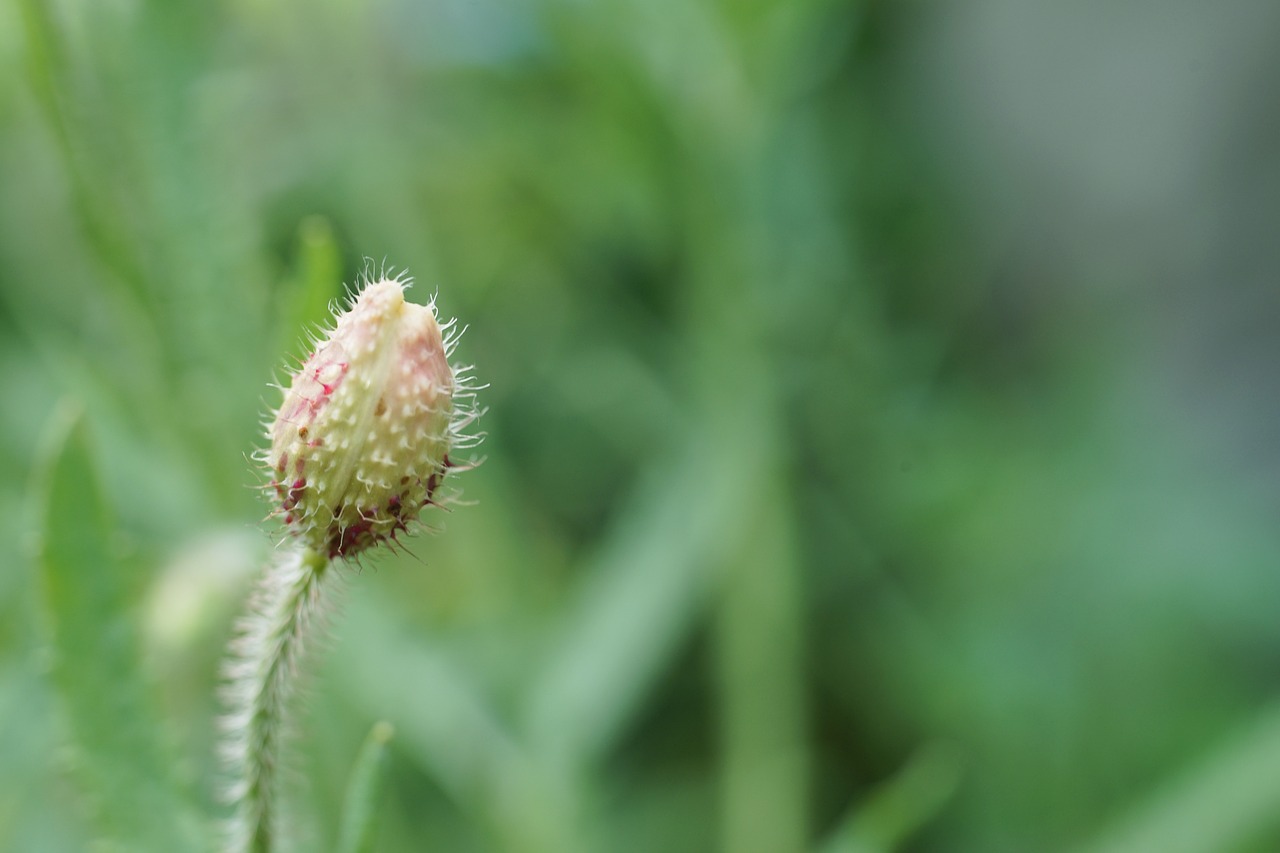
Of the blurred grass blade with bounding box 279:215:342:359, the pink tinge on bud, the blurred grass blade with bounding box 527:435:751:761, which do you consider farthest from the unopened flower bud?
the blurred grass blade with bounding box 527:435:751:761

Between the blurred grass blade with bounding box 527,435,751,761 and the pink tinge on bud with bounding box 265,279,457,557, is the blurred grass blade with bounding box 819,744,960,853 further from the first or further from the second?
the pink tinge on bud with bounding box 265,279,457,557

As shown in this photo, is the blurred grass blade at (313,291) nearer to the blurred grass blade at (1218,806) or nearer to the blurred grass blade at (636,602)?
the blurred grass blade at (636,602)

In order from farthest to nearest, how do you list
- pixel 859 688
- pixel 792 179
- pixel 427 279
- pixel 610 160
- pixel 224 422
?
pixel 792 179 < pixel 610 160 < pixel 859 688 < pixel 427 279 < pixel 224 422

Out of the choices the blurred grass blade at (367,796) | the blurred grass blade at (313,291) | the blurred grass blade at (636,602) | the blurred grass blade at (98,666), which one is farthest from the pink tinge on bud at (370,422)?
the blurred grass blade at (636,602)

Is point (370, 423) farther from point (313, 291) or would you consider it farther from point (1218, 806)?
point (1218, 806)

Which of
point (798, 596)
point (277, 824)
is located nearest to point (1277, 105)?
point (798, 596)

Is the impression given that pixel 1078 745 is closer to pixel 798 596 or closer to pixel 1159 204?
pixel 798 596

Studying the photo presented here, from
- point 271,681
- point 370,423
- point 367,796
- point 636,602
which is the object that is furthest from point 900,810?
point 370,423
